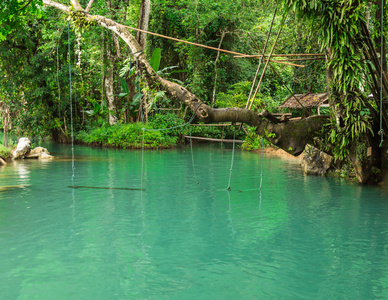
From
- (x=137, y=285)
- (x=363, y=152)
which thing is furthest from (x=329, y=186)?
(x=137, y=285)

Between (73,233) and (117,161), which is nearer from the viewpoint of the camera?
(73,233)

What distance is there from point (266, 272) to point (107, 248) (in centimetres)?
211

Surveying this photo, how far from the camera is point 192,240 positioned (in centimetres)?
600

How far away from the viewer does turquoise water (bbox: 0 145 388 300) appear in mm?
4461

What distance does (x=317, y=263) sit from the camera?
5.14 m

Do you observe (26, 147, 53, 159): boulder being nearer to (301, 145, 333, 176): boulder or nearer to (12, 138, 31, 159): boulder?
(12, 138, 31, 159): boulder

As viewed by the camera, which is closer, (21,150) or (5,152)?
(5,152)

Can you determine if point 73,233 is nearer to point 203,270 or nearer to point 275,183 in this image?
point 203,270

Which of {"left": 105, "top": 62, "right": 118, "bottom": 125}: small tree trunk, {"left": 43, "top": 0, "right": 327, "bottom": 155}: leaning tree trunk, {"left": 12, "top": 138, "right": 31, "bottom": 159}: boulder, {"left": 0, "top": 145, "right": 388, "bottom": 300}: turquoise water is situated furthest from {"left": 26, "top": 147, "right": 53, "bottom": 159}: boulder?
{"left": 43, "top": 0, "right": 327, "bottom": 155}: leaning tree trunk

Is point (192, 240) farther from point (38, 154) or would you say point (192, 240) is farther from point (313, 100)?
point (313, 100)

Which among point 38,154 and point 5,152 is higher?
point 5,152

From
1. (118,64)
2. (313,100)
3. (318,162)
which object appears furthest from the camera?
(118,64)

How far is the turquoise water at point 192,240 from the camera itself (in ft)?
14.6

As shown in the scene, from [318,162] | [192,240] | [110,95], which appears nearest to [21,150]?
[110,95]
